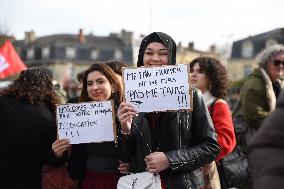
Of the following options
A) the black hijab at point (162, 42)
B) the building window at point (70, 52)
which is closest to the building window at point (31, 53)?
the building window at point (70, 52)

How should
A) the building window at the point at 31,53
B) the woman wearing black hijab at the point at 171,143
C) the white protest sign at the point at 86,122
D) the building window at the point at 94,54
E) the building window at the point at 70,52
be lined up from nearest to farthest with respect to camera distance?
the woman wearing black hijab at the point at 171,143, the white protest sign at the point at 86,122, the building window at the point at 70,52, the building window at the point at 94,54, the building window at the point at 31,53

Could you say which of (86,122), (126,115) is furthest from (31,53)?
(126,115)

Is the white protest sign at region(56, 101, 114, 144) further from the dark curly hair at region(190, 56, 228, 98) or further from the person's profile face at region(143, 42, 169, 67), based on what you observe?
the dark curly hair at region(190, 56, 228, 98)

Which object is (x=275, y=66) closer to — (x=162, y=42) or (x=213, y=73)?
(x=213, y=73)

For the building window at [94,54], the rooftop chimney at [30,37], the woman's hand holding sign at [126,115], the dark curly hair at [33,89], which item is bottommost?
the woman's hand holding sign at [126,115]

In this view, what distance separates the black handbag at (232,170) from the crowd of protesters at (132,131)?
3.3 inches

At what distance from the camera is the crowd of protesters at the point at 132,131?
129 inches

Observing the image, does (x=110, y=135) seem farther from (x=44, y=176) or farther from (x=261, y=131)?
(x=261, y=131)

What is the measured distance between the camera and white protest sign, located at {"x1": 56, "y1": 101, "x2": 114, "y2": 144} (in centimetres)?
397

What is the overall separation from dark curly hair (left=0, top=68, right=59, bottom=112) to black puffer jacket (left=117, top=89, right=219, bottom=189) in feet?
4.05

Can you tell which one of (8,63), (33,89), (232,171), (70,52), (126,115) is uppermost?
(70,52)

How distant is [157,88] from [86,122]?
89 centimetres

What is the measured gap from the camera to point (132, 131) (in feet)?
11.0

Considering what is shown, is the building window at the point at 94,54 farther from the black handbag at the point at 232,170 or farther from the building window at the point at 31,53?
the black handbag at the point at 232,170
